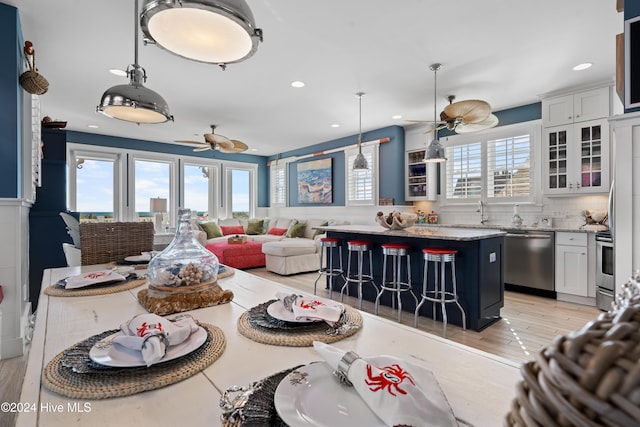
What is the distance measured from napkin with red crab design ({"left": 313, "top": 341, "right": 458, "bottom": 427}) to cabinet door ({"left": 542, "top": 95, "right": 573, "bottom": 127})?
497 centimetres

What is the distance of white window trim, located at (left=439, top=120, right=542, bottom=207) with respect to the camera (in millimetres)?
4589

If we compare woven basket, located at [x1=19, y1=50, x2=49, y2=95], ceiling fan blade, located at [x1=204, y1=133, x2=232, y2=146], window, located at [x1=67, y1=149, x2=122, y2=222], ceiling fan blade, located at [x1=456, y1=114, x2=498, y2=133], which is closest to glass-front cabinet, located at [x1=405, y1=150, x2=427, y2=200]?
ceiling fan blade, located at [x1=456, y1=114, x2=498, y2=133]

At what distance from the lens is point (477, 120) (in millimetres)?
3674

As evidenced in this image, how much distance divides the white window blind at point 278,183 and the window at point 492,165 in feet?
14.3

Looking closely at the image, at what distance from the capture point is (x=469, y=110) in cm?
348

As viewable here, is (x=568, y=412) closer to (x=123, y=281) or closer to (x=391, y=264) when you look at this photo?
(x=123, y=281)

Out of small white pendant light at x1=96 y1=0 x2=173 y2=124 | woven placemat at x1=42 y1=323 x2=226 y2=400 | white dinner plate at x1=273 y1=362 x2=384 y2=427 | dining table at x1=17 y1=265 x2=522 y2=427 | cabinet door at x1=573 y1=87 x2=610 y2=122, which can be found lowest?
dining table at x1=17 y1=265 x2=522 y2=427

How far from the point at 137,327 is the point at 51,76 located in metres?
4.49

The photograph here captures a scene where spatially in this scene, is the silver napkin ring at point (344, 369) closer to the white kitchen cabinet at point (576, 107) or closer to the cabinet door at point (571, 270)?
the cabinet door at point (571, 270)

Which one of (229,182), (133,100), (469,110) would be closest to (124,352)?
(133,100)

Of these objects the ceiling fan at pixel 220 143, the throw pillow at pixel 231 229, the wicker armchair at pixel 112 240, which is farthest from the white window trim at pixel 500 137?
the wicker armchair at pixel 112 240

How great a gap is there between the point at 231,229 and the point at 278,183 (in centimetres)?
204

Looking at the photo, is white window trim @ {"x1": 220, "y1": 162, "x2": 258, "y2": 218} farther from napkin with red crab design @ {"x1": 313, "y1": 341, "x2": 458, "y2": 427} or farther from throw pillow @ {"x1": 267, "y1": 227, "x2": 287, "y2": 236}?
napkin with red crab design @ {"x1": 313, "y1": 341, "x2": 458, "y2": 427}

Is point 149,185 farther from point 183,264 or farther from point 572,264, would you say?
point 572,264
